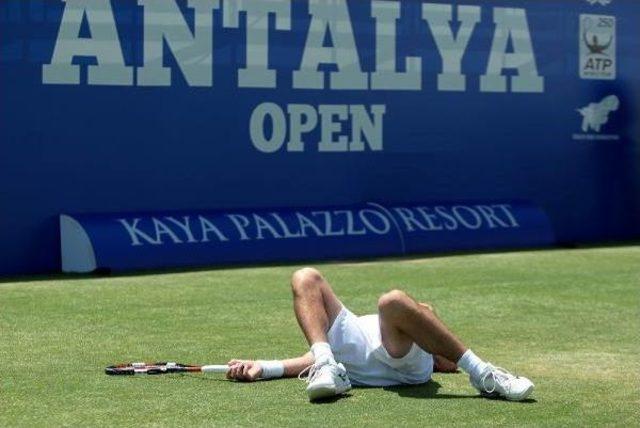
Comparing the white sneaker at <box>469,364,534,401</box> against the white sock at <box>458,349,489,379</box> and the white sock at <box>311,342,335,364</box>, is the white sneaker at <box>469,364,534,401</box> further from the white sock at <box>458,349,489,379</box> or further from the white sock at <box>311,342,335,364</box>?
the white sock at <box>311,342,335,364</box>

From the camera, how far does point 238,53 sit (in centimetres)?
1633

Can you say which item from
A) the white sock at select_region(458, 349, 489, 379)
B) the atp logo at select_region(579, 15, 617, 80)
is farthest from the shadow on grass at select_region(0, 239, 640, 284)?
the white sock at select_region(458, 349, 489, 379)

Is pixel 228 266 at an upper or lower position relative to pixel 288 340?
lower

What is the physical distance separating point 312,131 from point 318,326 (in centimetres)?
975

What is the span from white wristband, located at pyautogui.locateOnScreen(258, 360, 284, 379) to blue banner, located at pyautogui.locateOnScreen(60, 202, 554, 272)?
6.96m

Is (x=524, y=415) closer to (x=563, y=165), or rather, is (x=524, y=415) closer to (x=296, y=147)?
(x=296, y=147)

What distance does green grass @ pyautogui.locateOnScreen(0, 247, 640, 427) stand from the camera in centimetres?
690

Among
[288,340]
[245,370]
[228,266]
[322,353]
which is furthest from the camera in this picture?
[228,266]

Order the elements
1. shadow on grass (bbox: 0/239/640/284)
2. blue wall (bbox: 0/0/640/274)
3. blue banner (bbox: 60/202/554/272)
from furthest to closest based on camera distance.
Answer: blue wall (bbox: 0/0/640/274)
blue banner (bbox: 60/202/554/272)
shadow on grass (bbox: 0/239/640/284)

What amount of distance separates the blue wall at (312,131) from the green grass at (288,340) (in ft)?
5.74

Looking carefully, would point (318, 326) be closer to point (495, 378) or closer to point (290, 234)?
point (495, 378)

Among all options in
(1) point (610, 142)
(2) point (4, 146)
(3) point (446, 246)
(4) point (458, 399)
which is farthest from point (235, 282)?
(1) point (610, 142)

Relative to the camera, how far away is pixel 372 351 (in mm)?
7371

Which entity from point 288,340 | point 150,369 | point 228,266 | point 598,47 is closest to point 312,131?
point 228,266
